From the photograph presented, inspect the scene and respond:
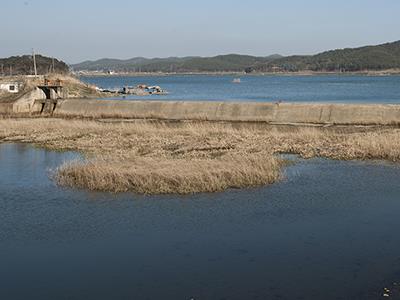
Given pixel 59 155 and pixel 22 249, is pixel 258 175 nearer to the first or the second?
pixel 22 249

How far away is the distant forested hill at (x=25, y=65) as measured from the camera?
4963 inches

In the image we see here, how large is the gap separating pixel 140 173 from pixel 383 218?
7.39m

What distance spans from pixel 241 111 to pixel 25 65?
109322 mm

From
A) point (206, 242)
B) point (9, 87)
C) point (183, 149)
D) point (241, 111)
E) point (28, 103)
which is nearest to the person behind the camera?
point (206, 242)

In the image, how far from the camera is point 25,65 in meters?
137

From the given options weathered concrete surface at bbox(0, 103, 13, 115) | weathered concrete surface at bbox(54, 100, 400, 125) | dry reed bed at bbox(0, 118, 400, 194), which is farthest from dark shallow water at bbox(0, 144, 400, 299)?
weathered concrete surface at bbox(0, 103, 13, 115)

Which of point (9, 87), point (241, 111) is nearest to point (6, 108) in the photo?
point (9, 87)

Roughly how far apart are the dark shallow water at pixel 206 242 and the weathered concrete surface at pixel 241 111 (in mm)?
14610

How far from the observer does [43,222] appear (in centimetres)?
1489

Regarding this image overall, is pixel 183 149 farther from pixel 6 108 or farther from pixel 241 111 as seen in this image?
pixel 6 108

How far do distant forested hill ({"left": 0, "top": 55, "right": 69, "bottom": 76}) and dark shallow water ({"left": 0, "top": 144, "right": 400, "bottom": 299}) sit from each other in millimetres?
110551

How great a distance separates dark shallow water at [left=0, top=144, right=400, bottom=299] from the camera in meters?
10.7

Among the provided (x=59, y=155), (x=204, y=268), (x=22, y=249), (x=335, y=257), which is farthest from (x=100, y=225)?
(x=59, y=155)

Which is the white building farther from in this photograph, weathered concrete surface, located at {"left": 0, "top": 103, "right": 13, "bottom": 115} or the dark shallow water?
the dark shallow water
